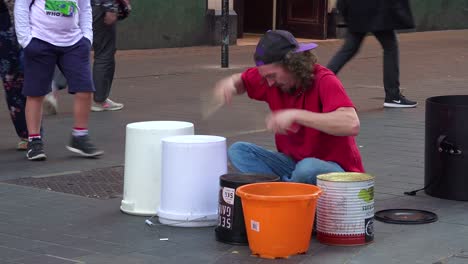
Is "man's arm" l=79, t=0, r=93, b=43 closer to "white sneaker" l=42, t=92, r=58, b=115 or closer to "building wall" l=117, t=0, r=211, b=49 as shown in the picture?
"white sneaker" l=42, t=92, r=58, b=115

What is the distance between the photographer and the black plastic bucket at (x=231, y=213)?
17.5 ft

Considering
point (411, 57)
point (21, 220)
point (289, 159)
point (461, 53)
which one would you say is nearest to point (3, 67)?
point (21, 220)

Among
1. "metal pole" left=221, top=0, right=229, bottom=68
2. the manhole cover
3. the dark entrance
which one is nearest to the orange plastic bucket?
the manhole cover

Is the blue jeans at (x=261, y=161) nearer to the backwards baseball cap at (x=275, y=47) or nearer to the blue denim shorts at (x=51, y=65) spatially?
the backwards baseball cap at (x=275, y=47)

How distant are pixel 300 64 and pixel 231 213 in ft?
2.85

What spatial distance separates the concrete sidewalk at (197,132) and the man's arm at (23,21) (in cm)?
95

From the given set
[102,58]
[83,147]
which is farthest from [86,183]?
[102,58]

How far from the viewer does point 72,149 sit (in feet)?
25.7

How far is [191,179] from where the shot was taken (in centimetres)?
571

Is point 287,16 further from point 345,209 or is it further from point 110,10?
point 345,209

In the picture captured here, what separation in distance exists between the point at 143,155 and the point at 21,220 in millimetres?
805

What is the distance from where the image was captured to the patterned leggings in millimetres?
7910

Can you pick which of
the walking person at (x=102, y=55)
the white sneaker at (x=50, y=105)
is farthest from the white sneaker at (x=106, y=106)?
the white sneaker at (x=50, y=105)

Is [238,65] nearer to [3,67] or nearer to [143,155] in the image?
[3,67]
